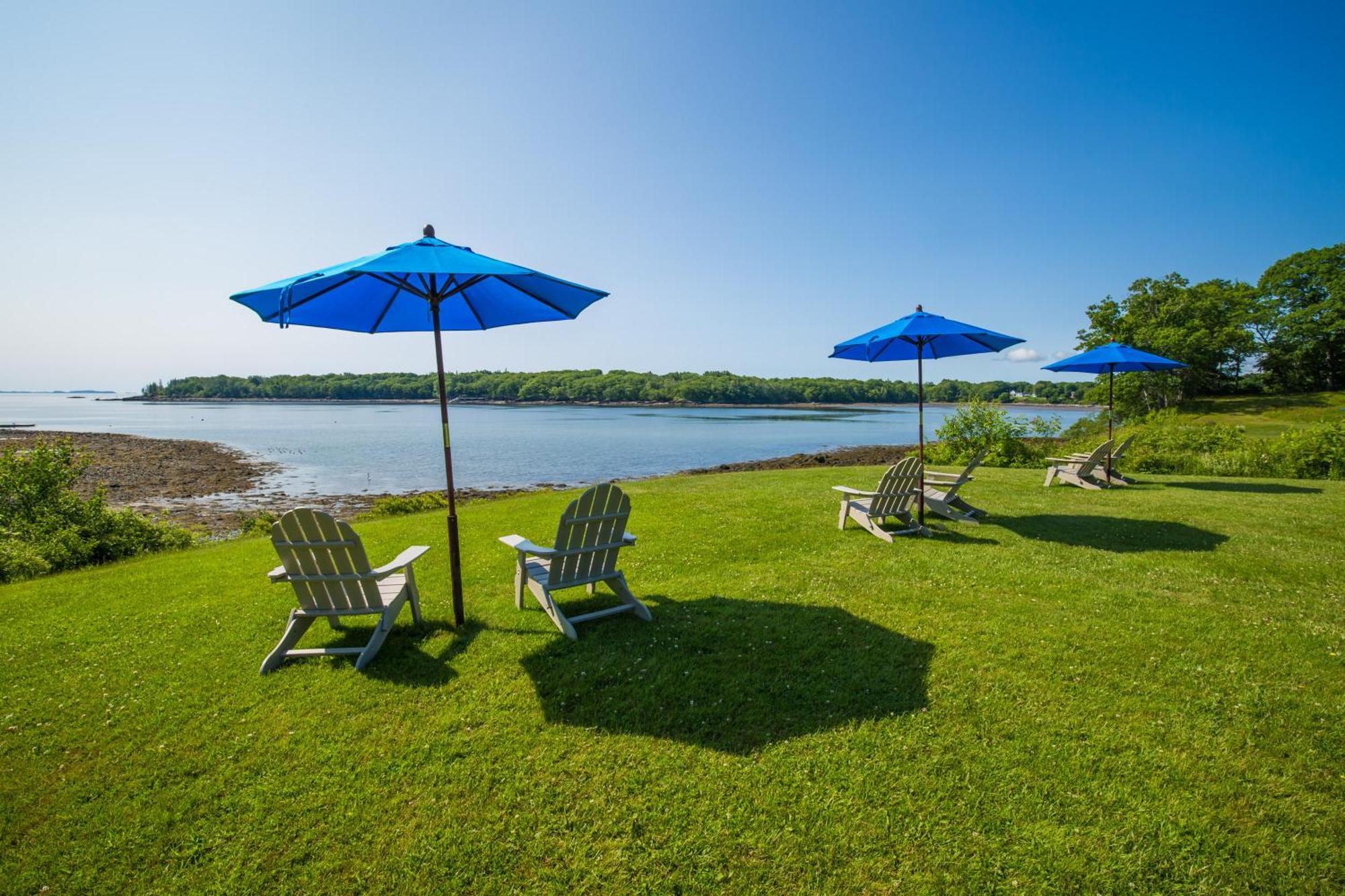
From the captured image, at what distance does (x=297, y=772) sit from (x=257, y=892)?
2.48ft

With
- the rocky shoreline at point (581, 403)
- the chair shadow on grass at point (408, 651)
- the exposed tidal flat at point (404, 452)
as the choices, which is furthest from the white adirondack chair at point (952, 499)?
the rocky shoreline at point (581, 403)

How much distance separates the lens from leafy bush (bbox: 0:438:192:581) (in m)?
8.75

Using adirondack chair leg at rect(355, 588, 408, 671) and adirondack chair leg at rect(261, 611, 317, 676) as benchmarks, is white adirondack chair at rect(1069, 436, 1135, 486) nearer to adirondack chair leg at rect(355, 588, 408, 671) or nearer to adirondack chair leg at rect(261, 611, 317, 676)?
adirondack chair leg at rect(355, 588, 408, 671)

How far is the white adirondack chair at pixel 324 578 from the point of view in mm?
4168

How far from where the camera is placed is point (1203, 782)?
2898 mm

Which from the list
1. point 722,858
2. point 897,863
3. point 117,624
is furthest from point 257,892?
point 117,624

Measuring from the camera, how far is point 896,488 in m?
7.80

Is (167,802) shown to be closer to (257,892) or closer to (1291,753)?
(257,892)

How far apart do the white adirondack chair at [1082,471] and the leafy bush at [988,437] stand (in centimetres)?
405

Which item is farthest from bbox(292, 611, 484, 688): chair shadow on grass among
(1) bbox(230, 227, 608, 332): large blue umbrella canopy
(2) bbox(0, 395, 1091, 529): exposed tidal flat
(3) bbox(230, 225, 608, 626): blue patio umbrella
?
(2) bbox(0, 395, 1091, 529): exposed tidal flat

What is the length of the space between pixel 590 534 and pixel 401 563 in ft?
5.28

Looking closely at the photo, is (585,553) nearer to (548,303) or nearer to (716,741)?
(716,741)

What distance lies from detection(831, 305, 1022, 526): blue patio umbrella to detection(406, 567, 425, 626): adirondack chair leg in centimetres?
610

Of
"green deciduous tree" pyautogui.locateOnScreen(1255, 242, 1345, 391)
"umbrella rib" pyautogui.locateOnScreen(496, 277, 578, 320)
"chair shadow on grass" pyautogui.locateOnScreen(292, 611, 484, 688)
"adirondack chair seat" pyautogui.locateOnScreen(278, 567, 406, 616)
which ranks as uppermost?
"green deciduous tree" pyautogui.locateOnScreen(1255, 242, 1345, 391)
